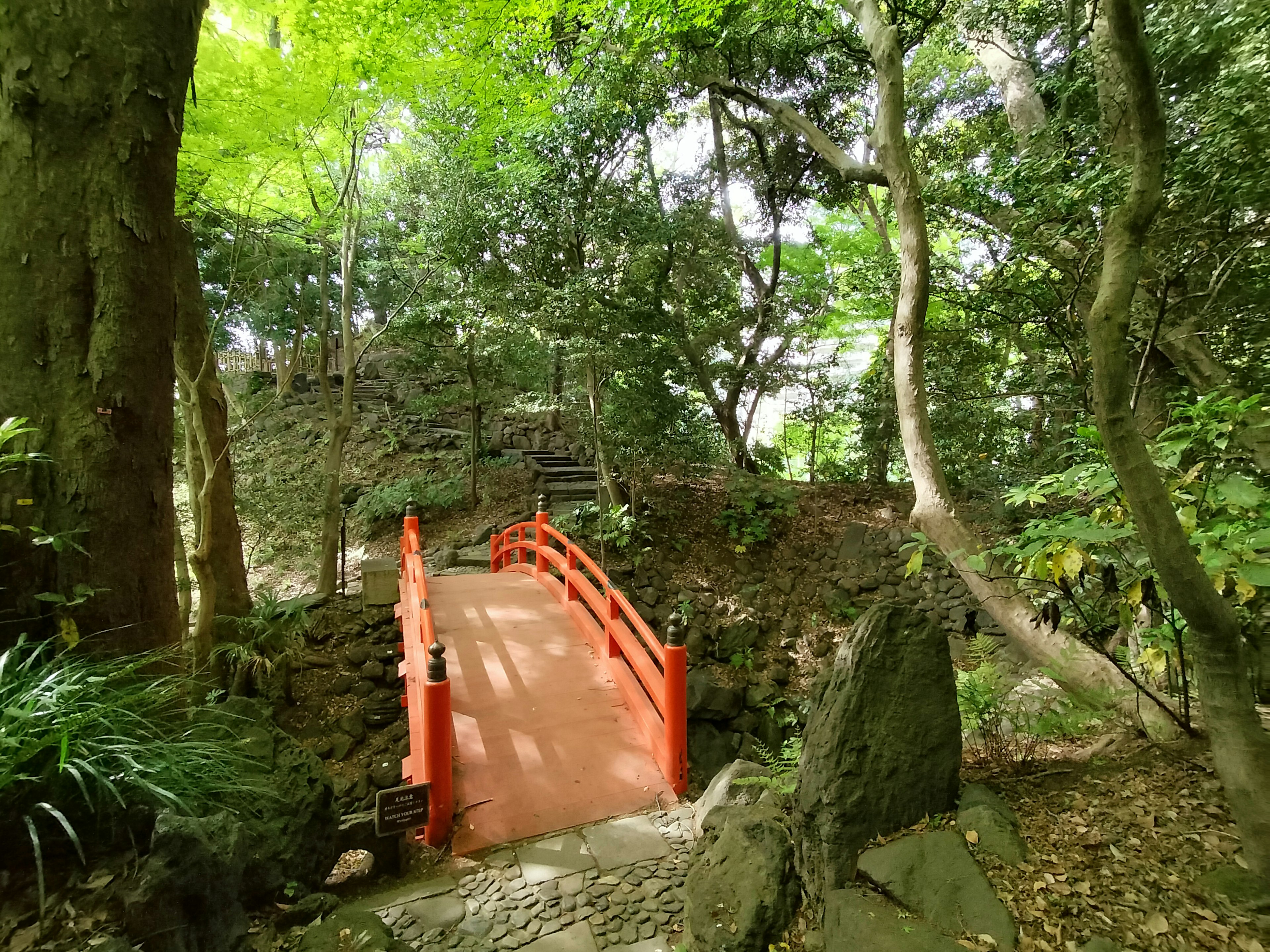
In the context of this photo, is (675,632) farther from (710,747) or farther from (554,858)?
(710,747)

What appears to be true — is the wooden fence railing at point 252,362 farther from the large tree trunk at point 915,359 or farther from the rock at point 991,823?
the rock at point 991,823

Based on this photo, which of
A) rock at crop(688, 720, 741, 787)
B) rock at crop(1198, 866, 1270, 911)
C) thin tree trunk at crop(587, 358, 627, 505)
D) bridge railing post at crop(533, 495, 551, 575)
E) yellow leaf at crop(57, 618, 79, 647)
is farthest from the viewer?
thin tree trunk at crop(587, 358, 627, 505)

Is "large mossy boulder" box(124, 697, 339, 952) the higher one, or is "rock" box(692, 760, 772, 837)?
"large mossy boulder" box(124, 697, 339, 952)

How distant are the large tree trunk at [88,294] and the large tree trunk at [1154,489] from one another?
11.9ft

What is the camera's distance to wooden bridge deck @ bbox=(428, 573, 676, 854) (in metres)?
3.85

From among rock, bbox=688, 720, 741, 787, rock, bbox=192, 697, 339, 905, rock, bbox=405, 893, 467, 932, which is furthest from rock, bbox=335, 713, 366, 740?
rock, bbox=688, 720, 741, 787

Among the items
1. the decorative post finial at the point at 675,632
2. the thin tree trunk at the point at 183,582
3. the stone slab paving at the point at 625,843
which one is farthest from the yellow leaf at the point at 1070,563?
the thin tree trunk at the point at 183,582

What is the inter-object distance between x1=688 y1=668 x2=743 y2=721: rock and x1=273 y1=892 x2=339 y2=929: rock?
14.7 feet

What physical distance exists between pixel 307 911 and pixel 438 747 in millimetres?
1233

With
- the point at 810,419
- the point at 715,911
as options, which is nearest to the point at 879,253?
the point at 810,419

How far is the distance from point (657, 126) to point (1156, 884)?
1054 centimetres

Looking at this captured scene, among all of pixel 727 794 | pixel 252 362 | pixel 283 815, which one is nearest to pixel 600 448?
pixel 727 794

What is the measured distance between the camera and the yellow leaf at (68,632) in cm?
225

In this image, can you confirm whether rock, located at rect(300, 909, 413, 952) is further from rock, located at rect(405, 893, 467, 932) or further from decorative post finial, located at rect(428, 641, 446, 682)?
decorative post finial, located at rect(428, 641, 446, 682)
